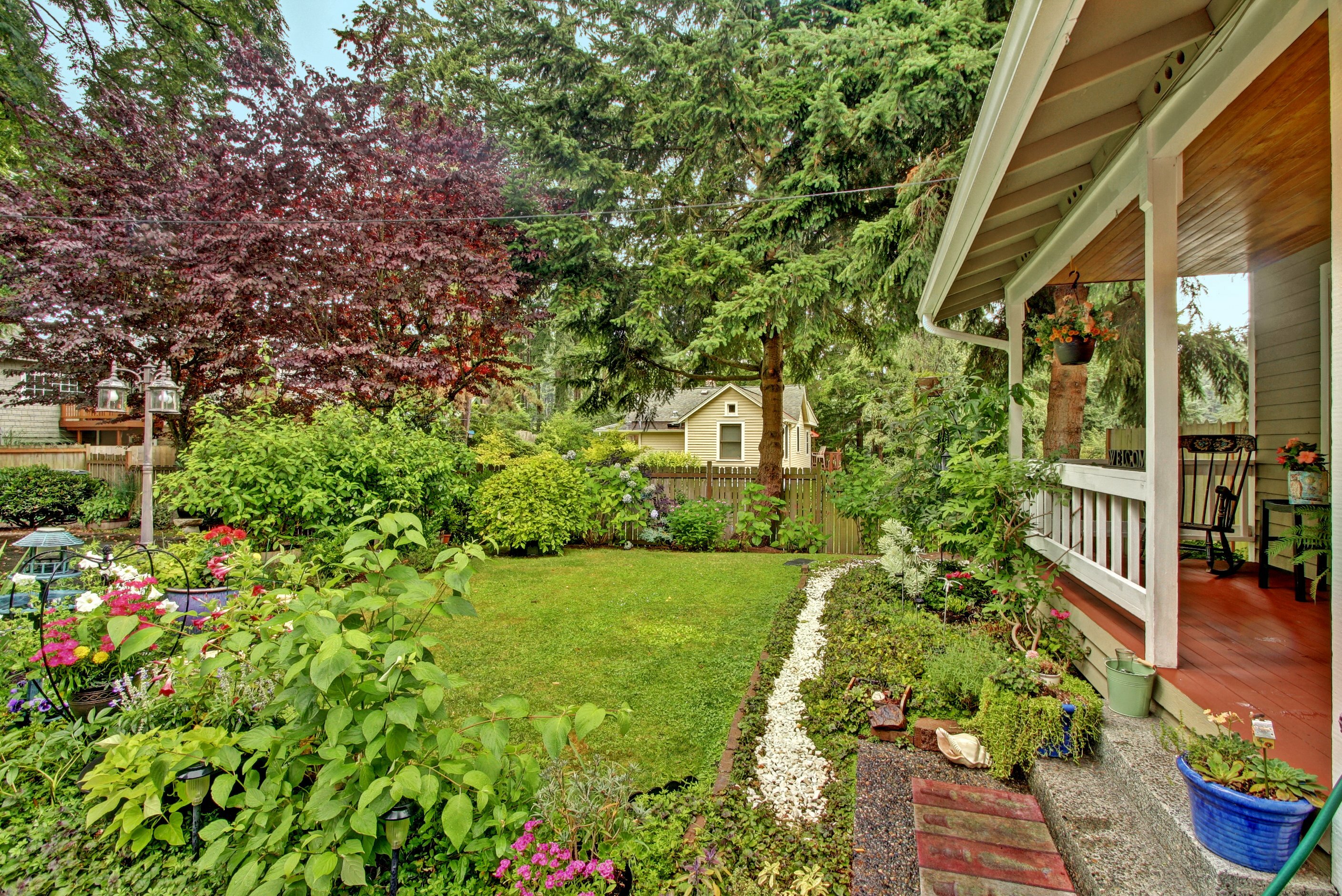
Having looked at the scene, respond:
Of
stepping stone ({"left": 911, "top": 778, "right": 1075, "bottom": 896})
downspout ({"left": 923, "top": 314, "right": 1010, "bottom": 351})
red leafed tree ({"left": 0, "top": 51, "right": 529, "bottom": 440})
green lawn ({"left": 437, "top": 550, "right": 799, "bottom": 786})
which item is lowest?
green lawn ({"left": 437, "top": 550, "right": 799, "bottom": 786})

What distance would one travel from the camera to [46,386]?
372 inches

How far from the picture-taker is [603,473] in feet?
30.5

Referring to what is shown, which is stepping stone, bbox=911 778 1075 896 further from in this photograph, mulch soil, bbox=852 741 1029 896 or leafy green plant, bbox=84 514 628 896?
leafy green plant, bbox=84 514 628 896

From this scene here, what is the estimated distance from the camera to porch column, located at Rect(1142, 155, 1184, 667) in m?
2.40

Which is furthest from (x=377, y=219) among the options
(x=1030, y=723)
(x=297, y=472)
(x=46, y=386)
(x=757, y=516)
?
(x=1030, y=723)

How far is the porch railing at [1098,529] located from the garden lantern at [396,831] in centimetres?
274

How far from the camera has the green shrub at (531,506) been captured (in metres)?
8.16

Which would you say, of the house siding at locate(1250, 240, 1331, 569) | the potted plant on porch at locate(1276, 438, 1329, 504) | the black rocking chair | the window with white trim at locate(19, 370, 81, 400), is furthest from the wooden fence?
the window with white trim at locate(19, 370, 81, 400)

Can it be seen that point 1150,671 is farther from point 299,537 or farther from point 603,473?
point 603,473

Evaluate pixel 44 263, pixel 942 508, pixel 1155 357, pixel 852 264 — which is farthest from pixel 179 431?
pixel 1155 357

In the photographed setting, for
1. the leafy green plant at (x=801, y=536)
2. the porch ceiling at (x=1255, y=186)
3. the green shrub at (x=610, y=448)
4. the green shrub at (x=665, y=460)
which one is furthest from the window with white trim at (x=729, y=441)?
the porch ceiling at (x=1255, y=186)

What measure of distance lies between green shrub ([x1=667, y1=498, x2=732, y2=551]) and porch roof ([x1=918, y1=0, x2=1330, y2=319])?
5265mm

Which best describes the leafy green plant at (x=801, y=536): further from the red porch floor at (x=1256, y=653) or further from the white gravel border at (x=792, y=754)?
the red porch floor at (x=1256, y=653)

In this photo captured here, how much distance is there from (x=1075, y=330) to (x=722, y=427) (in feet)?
54.2
